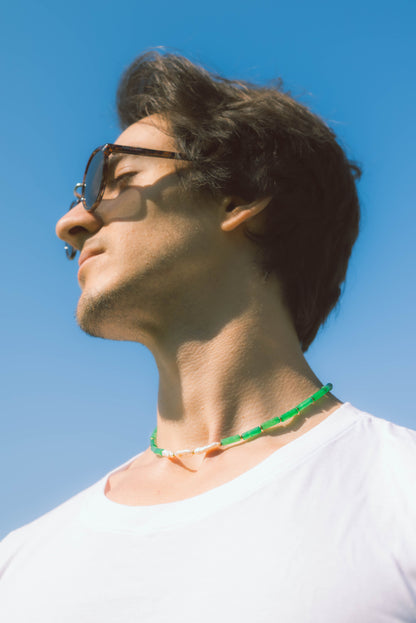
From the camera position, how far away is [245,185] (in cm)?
299

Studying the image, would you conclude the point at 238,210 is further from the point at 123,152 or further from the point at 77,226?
the point at 77,226

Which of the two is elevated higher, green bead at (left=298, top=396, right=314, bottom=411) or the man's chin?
the man's chin

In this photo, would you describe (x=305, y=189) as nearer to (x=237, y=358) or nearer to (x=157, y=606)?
(x=237, y=358)

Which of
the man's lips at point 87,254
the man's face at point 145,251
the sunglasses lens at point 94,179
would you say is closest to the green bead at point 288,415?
the man's face at point 145,251

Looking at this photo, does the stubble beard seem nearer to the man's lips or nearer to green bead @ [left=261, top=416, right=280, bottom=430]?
the man's lips

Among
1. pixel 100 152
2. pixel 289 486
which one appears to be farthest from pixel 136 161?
pixel 289 486

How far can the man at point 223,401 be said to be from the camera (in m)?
1.82

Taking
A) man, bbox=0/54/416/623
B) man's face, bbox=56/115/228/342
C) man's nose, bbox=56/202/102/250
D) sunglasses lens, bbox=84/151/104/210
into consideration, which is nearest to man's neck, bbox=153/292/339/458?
man, bbox=0/54/416/623

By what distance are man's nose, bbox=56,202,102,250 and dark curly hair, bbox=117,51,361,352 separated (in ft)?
1.72

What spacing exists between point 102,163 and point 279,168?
932 millimetres

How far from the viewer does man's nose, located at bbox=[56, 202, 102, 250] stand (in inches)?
113

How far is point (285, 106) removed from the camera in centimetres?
317

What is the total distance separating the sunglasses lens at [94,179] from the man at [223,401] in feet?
0.04

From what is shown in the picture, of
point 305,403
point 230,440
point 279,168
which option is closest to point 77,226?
point 279,168
